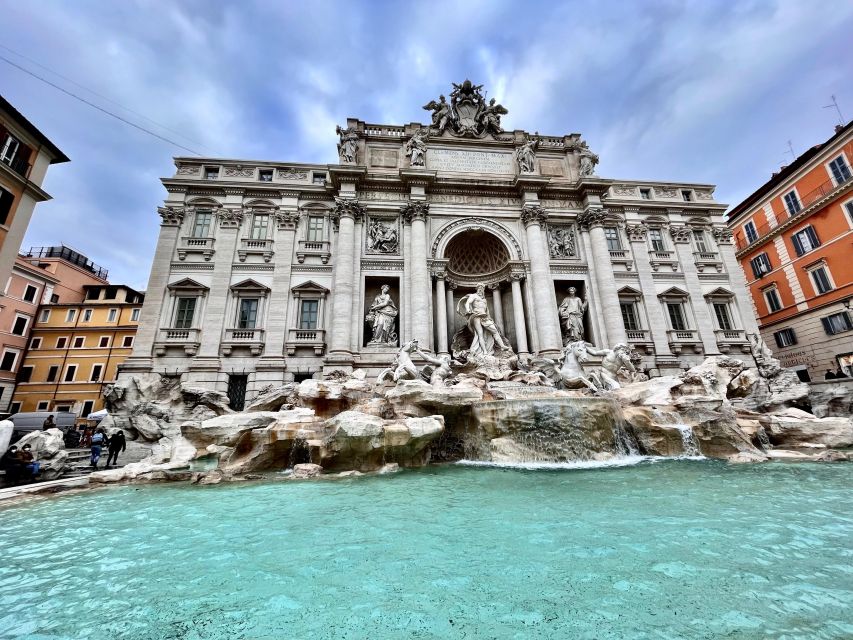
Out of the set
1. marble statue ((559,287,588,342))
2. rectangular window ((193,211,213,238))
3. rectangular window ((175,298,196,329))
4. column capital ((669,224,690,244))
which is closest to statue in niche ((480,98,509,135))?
marble statue ((559,287,588,342))

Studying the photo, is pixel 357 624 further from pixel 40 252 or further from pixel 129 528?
pixel 40 252

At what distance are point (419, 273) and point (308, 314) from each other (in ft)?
19.8

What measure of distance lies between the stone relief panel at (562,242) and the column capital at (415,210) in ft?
24.5

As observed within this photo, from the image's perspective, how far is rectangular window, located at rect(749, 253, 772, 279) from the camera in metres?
23.3

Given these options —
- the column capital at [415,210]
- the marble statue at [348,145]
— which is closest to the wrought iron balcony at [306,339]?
the column capital at [415,210]

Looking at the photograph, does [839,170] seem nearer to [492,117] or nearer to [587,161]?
[587,161]

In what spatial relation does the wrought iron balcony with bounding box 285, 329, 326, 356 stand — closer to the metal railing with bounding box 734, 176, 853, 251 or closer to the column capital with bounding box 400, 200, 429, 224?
the column capital with bounding box 400, 200, 429, 224

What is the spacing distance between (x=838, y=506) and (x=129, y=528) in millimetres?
9408

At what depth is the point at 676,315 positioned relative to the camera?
65.2 feet

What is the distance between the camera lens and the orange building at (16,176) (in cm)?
1334

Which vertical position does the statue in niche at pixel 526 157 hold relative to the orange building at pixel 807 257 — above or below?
above

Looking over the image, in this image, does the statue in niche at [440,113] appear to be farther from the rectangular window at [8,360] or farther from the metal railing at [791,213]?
the rectangular window at [8,360]

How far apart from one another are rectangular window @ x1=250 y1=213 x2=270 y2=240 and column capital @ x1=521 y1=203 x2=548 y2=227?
553 inches

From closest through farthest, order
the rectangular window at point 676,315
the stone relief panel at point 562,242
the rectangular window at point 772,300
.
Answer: the rectangular window at point 676,315, the stone relief panel at point 562,242, the rectangular window at point 772,300
